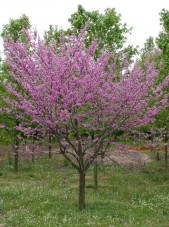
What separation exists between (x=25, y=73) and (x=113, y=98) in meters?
3.98

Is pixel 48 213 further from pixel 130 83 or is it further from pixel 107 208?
pixel 130 83

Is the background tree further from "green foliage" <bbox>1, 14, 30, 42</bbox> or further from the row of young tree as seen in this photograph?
the row of young tree

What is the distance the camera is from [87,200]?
1562 cm

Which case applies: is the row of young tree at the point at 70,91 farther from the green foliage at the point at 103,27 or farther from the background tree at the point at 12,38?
the background tree at the point at 12,38

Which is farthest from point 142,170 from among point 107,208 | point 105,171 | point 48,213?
point 48,213

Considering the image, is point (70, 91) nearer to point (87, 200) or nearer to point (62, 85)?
point (62, 85)

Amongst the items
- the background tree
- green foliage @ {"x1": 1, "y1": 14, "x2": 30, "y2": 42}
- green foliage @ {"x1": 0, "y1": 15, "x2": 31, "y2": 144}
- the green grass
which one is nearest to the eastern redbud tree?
the green grass

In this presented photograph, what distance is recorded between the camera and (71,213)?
508 inches

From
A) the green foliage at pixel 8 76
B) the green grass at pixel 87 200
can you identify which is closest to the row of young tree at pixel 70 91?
the green grass at pixel 87 200

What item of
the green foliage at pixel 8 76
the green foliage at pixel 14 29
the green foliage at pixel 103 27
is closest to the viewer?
the green foliage at pixel 103 27

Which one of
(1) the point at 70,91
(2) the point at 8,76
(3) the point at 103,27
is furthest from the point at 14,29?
(1) the point at 70,91

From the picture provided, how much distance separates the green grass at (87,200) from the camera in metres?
12.1

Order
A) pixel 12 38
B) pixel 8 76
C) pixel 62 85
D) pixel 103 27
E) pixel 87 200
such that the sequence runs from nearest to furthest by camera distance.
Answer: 1. pixel 62 85
2. pixel 87 200
3. pixel 103 27
4. pixel 8 76
5. pixel 12 38

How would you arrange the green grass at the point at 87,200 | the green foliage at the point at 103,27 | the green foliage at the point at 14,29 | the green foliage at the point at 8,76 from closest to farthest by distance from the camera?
the green grass at the point at 87,200
the green foliage at the point at 103,27
the green foliage at the point at 8,76
the green foliage at the point at 14,29
